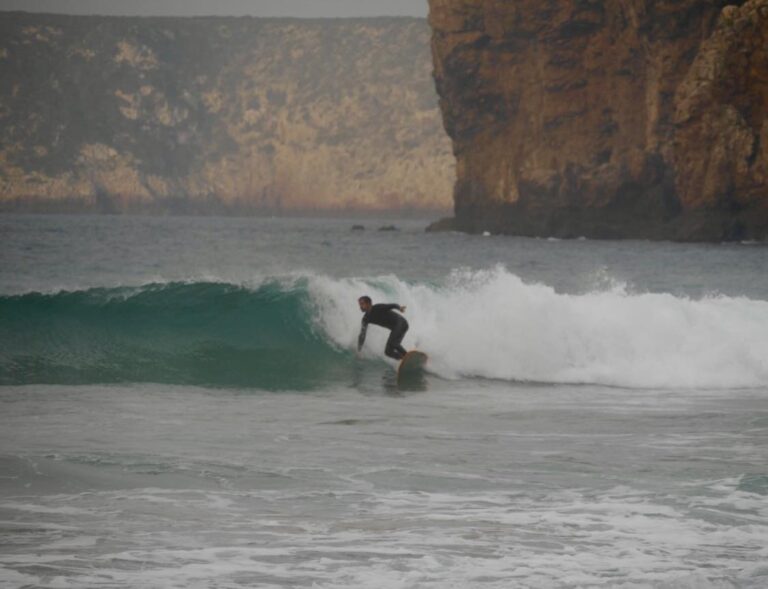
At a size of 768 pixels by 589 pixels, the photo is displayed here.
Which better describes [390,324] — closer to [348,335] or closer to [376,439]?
[348,335]

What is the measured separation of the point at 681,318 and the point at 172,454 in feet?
36.6

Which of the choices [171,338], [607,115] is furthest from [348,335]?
[607,115]

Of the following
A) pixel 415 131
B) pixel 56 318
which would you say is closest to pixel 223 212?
pixel 415 131

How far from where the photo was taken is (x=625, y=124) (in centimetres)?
6303

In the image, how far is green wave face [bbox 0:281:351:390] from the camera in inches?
717

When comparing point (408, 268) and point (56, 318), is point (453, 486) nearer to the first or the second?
point (56, 318)

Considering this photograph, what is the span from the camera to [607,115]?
64062 millimetres

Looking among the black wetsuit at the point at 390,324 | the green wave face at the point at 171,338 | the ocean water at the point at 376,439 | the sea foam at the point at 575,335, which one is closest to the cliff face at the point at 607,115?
the sea foam at the point at 575,335

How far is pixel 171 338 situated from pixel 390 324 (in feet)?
15.6

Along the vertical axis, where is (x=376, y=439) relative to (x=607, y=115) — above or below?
below

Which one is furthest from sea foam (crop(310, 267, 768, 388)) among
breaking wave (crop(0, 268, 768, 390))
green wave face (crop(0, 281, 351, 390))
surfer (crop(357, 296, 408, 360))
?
surfer (crop(357, 296, 408, 360))

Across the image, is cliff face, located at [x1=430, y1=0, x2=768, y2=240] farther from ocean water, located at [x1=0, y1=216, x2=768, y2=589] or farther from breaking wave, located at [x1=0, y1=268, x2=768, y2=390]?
ocean water, located at [x1=0, y1=216, x2=768, y2=589]

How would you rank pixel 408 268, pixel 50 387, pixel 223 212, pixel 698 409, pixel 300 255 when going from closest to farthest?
pixel 698 409
pixel 50 387
pixel 408 268
pixel 300 255
pixel 223 212

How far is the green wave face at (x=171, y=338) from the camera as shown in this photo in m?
18.2
